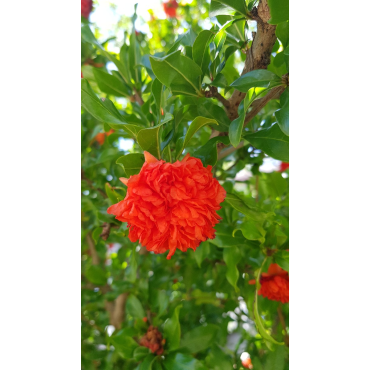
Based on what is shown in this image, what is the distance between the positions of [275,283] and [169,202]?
13.4 inches

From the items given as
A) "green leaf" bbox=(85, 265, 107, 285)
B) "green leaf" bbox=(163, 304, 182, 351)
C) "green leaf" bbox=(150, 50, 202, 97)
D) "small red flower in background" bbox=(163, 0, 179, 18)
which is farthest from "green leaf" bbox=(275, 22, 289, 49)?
"small red flower in background" bbox=(163, 0, 179, 18)

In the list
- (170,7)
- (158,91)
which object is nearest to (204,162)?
(158,91)

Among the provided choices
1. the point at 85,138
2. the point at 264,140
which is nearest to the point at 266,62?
the point at 264,140

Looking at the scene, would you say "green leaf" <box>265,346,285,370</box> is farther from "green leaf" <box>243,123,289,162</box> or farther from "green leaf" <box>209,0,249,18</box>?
"green leaf" <box>209,0,249,18</box>

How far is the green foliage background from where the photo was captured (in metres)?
0.44

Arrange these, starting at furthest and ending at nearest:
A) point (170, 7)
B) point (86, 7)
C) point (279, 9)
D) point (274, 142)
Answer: point (170, 7) → point (86, 7) → point (274, 142) → point (279, 9)

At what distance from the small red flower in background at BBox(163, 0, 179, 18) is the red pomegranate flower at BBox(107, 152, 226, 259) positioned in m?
1.37

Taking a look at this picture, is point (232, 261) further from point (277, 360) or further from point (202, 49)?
point (202, 49)

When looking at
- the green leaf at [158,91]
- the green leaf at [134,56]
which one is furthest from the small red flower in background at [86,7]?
the green leaf at [158,91]

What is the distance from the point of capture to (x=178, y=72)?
430 mm

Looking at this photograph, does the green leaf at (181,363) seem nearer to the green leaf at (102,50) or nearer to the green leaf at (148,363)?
the green leaf at (148,363)
